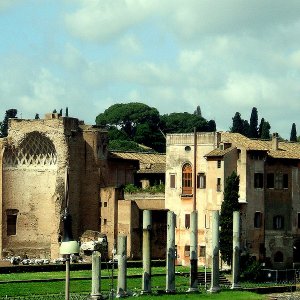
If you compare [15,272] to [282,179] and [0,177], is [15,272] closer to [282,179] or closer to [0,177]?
[0,177]

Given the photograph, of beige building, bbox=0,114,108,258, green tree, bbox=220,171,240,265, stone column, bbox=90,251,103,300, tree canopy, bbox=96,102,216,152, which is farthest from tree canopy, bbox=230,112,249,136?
stone column, bbox=90,251,103,300

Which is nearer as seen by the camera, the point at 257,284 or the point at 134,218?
the point at 257,284

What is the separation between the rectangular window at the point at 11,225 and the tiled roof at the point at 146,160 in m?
7.03

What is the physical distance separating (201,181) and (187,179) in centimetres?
103

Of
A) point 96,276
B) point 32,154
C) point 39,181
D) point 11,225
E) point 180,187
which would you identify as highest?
point 32,154

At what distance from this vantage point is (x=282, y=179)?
62.5 m

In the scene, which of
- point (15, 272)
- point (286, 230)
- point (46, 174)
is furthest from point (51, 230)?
point (286, 230)

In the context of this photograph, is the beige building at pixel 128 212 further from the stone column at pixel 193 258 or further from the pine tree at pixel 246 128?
the pine tree at pixel 246 128

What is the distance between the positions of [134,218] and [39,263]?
6463 mm

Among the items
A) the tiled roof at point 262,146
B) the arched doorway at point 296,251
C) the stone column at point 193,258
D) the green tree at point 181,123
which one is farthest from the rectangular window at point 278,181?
the green tree at point 181,123

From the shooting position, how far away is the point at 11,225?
65.8 m

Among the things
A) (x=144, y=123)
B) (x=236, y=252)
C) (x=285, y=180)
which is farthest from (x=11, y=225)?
(x=144, y=123)

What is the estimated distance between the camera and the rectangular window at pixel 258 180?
61250 millimetres

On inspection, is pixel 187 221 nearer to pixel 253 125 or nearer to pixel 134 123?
pixel 253 125
